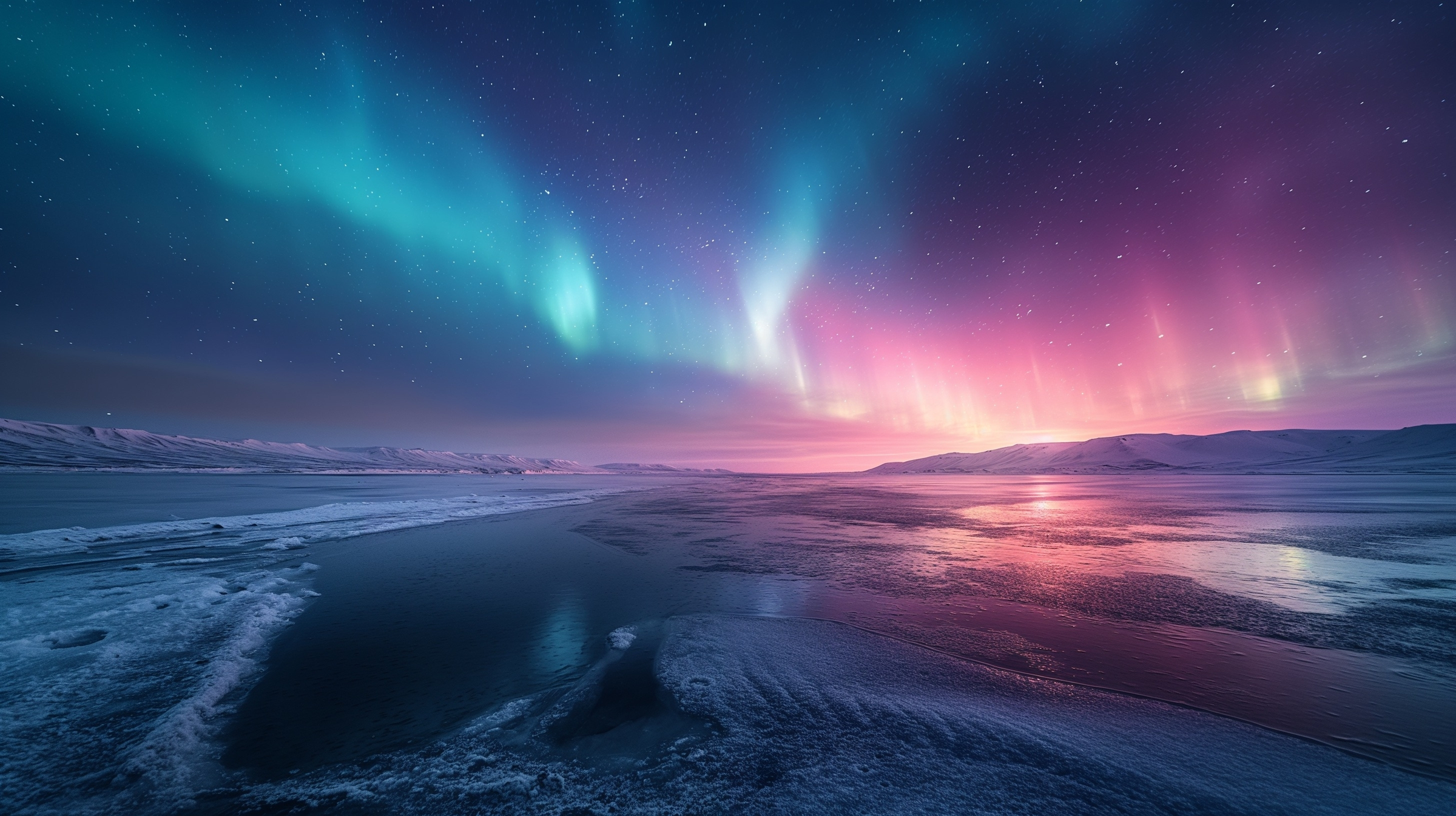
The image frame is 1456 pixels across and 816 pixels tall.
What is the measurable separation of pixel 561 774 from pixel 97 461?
141770 mm

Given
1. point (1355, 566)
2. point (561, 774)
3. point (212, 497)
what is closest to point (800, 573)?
point (561, 774)

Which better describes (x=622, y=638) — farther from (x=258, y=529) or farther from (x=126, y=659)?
(x=258, y=529)

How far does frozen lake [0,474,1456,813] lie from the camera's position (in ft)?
9.91

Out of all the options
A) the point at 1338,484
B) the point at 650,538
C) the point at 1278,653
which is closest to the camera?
the point at 1278,653

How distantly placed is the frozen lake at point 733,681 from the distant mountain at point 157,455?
108185 millimetres

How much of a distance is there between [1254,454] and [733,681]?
6003 inches

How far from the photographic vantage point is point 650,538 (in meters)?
14.4

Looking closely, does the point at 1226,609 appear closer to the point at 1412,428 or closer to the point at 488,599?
the point at 488,599

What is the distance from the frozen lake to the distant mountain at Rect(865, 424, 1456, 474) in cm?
8656

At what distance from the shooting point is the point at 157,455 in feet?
373

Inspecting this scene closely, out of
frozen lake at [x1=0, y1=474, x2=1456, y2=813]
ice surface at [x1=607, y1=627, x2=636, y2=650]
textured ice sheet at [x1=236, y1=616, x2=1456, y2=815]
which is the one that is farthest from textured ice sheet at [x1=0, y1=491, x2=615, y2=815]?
ice surface at [x1=607, y1=627, x2=636, y2=650]

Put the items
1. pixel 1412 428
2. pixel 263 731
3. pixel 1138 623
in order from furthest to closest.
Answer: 1. pixel 1412 428
2. pixel 1138 623
3. pixel 263 731

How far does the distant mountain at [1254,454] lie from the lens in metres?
71.0

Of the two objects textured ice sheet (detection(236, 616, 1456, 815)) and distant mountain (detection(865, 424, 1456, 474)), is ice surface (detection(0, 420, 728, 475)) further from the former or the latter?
distant mountain (detection(865, 424, 1456, 474))
